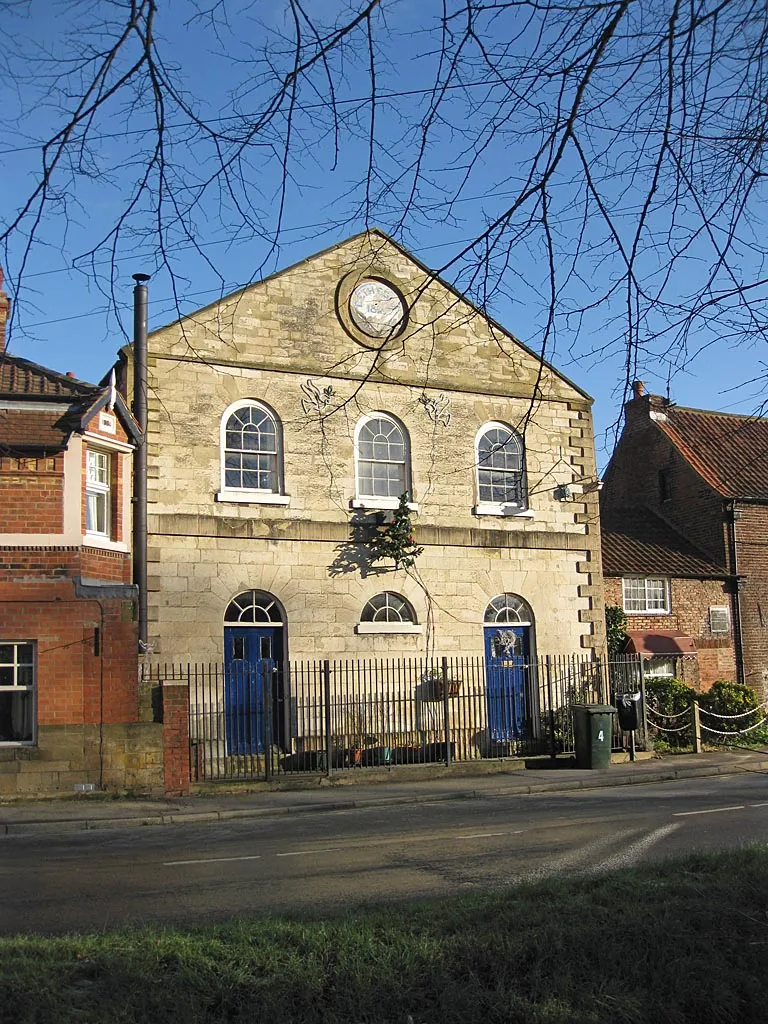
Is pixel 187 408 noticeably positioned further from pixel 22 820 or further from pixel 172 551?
pixel 22 820

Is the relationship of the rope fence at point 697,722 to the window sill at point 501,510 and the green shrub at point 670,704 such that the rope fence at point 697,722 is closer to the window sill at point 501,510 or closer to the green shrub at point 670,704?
the green shrub at point 670,704

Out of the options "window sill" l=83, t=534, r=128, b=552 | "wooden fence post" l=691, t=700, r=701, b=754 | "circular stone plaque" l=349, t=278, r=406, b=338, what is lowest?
"wooden fence post" l=691, t=700, r=701, b=754

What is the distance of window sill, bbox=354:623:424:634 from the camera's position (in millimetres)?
19500

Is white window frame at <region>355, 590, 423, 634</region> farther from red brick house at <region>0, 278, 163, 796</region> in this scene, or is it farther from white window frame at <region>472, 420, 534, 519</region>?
red brick house at <region>0, 278, 163, 796</region>

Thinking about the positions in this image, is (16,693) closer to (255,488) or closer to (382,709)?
(255,488)

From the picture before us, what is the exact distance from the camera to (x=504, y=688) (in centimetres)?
2050

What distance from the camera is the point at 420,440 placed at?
20.7 m

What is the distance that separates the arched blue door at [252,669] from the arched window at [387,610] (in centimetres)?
181

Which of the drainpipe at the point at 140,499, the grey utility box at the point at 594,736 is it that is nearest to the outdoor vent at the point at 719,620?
the grey utility box at the point at 594,736

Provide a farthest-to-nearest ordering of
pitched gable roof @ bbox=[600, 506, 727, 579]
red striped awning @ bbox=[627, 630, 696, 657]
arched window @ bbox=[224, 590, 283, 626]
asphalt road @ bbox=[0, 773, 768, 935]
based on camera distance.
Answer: pitched gable roof @ bbox=[600, 506, 727, 579]
red striped awning @ bbox=[627, 630, 696, 657]
arched window @ bbox=[224, 590, 283, 626]
asphalt road @ bbox=[0, 773, 768, 935]

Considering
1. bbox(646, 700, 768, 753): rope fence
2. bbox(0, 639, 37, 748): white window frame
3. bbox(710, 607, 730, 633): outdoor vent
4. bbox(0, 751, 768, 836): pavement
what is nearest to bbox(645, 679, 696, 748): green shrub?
bbox(646, 700, 768, 753): rope fence

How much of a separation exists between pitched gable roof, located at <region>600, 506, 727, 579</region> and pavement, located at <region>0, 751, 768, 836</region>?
5.90 m

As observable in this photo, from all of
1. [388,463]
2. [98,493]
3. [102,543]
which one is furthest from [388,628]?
[98,493]

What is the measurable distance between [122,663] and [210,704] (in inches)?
68.7
